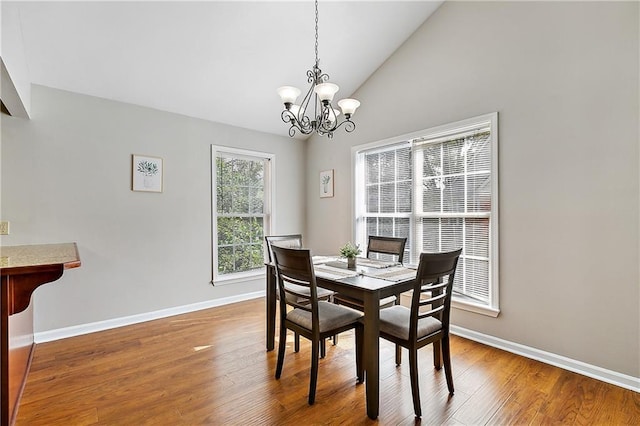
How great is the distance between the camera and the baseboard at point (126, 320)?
117 inches

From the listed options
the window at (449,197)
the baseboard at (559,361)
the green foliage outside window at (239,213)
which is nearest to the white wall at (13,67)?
the green foliage outside window at (239,213)

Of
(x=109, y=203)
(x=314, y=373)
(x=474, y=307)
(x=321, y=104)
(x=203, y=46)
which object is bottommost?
(x=314, y=373)

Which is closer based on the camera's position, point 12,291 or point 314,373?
point 12,291

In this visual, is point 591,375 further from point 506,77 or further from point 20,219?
point 20,219

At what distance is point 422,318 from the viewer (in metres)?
1.93

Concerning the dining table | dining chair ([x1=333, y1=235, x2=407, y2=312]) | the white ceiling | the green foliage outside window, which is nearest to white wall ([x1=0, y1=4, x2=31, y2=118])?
the white ceiling

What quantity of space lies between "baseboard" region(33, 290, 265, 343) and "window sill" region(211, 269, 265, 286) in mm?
219

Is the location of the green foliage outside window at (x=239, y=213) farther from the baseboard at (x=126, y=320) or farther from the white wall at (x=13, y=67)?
the white wall at (x=13, y=67)

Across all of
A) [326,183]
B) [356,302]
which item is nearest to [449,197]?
[356,302]

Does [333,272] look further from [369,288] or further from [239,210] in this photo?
[239,210]

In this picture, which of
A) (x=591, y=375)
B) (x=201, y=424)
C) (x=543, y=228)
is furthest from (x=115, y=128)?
(x=591, y=375)

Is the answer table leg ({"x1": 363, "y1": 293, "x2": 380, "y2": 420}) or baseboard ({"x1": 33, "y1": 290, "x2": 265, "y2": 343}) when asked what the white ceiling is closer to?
baseboard ({"x1": 33, "y1": 290, "x2": 265, "y2": 343})

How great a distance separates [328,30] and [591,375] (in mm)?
3779

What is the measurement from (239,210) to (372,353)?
120 inches
